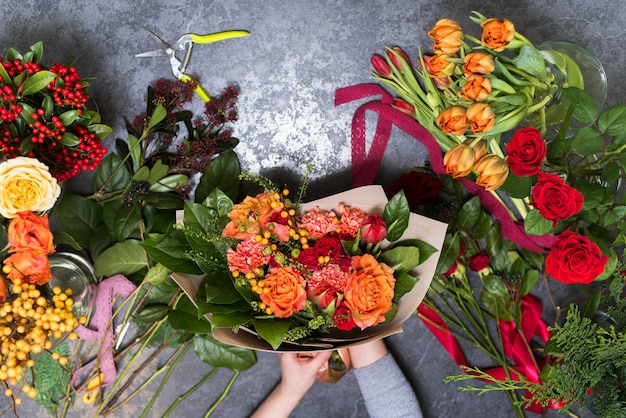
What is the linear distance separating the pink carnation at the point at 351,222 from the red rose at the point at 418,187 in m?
0.30

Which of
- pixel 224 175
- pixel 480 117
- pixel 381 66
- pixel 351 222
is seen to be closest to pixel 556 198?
pixel 480 117

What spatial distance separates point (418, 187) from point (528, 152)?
0.34 m

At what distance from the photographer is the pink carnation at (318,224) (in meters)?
0.88

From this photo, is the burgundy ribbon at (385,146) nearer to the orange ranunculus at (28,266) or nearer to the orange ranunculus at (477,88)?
the orange ranunculus at (477,88)

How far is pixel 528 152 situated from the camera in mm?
871

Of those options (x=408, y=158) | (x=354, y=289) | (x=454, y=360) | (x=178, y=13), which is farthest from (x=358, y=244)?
(x=178, y=13)

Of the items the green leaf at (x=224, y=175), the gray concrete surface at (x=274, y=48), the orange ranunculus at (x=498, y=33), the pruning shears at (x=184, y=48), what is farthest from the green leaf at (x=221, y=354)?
the orange ranunculus at (x=498, y=33)

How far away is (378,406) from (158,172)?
664 millimetres

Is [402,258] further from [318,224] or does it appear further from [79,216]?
[79,216]

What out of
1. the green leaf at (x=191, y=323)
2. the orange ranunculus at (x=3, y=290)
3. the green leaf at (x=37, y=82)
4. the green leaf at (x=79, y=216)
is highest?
the green leaf at (x=37, y=82)

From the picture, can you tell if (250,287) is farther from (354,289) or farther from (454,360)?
(454,360)

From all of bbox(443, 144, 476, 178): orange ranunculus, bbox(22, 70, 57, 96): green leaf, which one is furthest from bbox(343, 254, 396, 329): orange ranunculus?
bbox(22, 70, 57, 96): green leaf

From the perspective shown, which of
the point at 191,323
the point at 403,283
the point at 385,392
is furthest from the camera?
the point at 385,392

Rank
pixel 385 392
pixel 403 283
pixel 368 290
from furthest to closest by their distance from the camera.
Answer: pixel 385 392 → pixel 403 283 → pixel 368 290
